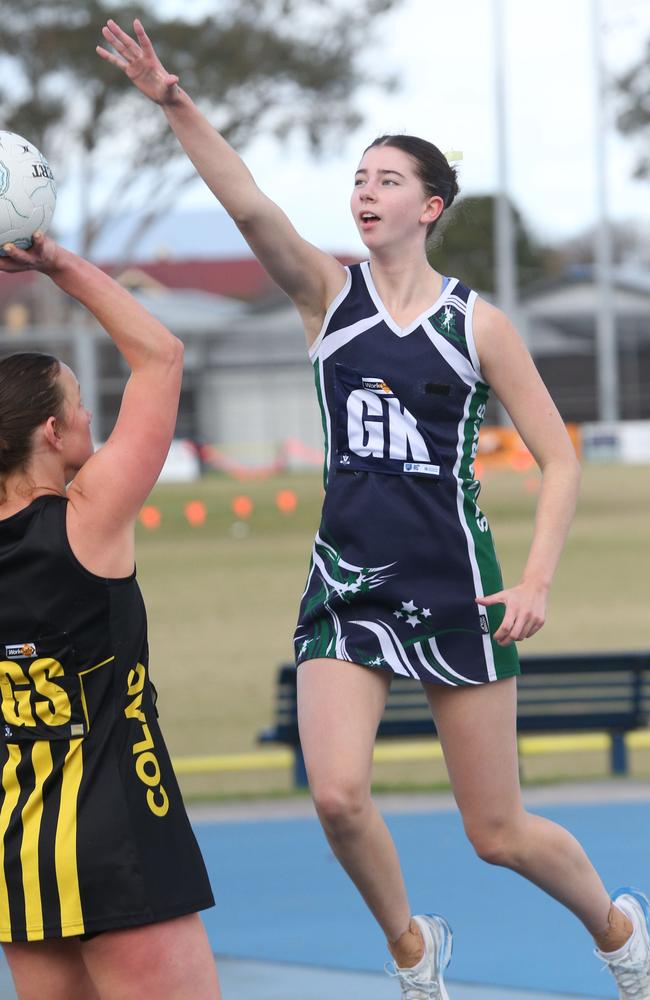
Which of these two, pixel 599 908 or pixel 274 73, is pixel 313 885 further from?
pixel 274 73

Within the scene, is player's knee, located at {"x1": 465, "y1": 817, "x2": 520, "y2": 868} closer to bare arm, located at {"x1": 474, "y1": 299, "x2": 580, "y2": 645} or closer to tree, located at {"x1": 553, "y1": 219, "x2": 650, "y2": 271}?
bare arm, located at {"x1": 474, "y1": 299, "x2": 580, "y2": 645}

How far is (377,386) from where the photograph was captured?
396 centimetres

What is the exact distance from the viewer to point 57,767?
116 inches

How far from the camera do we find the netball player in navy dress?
152 inches

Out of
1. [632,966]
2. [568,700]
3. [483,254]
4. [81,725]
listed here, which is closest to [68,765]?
[81,725]

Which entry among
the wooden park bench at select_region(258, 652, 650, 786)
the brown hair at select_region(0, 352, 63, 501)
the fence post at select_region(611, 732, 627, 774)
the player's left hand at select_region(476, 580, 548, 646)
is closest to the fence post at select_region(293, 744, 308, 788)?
the wooden park bench at select_region(258, 652, 650, 786)

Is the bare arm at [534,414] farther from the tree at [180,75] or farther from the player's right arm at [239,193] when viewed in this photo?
the tree at [180,75]

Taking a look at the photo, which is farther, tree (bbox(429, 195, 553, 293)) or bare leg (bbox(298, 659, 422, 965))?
tree (bbox(429, 195, 553, 293))

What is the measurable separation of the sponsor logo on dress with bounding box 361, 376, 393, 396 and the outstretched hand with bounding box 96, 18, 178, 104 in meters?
0.81

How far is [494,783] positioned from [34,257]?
1718 mm

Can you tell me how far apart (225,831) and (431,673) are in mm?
3271

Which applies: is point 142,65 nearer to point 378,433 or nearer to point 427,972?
point 378,433

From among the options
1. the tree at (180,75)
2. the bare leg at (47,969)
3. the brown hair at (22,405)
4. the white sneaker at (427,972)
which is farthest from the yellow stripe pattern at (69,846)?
the tree at (180,75)

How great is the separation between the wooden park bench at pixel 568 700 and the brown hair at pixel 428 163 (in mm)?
3897
